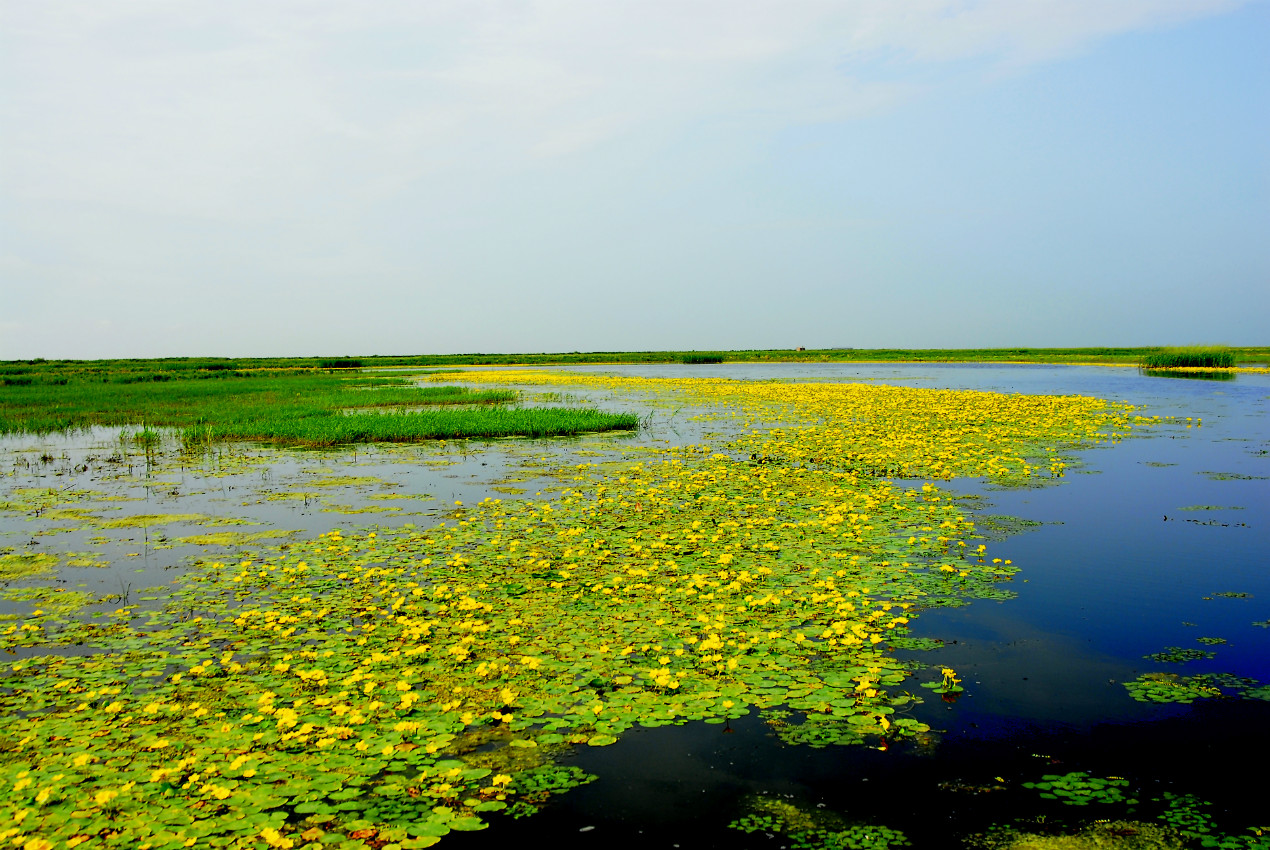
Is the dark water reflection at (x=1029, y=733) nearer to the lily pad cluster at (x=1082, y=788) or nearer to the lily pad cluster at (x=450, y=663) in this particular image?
the lily pad cluster at (x=1082, y=788)

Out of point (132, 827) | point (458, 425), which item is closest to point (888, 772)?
point (132, 827)

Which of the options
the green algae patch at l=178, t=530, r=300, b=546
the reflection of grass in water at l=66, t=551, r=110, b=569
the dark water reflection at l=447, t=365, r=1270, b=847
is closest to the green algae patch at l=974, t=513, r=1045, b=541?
the dark water reflection at l=447, t=365, r=1270, b=847

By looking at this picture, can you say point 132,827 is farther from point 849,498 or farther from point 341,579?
point 849,498

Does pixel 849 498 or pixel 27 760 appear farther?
pixel 849 498

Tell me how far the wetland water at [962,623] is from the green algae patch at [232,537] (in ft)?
0.21

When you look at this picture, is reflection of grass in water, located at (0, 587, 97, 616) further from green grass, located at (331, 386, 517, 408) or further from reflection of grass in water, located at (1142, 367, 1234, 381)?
reflection of grass in water, located at (1142, 367, 1234, 381)

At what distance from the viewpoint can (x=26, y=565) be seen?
9.75m

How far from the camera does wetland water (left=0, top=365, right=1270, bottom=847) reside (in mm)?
4539

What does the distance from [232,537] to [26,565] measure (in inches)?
91.5

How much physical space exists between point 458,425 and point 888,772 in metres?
19.1

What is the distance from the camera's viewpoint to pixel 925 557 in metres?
9.47

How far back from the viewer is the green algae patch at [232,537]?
1075 cm

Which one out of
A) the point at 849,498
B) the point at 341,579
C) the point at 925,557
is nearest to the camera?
the point at 341,579

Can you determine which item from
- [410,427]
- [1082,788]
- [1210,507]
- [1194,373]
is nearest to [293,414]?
[410,427]
